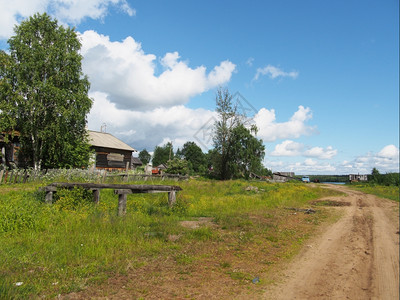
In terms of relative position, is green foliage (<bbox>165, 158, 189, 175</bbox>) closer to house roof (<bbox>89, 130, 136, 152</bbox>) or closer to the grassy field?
house roof (<bbox>89, 130, 136, 152</bbox>)

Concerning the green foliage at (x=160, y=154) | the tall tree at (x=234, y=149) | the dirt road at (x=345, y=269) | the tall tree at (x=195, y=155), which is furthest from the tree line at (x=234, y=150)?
the green foliage at (x=160, y=154)

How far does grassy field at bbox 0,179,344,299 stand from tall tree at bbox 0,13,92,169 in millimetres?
14252

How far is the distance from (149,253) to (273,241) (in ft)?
11.7

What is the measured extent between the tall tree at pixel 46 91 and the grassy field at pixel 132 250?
14252 mm

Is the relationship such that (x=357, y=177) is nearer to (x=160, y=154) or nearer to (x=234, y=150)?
(x=234, y=150)

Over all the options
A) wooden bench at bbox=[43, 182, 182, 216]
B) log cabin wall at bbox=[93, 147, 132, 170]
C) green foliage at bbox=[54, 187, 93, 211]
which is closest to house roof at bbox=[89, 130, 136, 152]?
log cabin wall at bbox=[93, 147, 132, 170]

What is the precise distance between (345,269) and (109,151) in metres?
32.3

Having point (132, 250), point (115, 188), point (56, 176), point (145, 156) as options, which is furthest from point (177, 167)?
point (145, 156)

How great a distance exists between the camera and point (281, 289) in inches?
167

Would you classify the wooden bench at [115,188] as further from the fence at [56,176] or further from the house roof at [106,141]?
the house roof at [106,141]

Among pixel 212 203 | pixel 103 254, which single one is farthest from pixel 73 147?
pixel 103 254

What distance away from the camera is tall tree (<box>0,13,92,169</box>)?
21.2 meters

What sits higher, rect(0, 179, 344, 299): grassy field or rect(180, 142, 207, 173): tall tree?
rect(180, 142, 207, 173): tall tree

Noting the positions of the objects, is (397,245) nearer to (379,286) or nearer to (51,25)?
(379,286)
